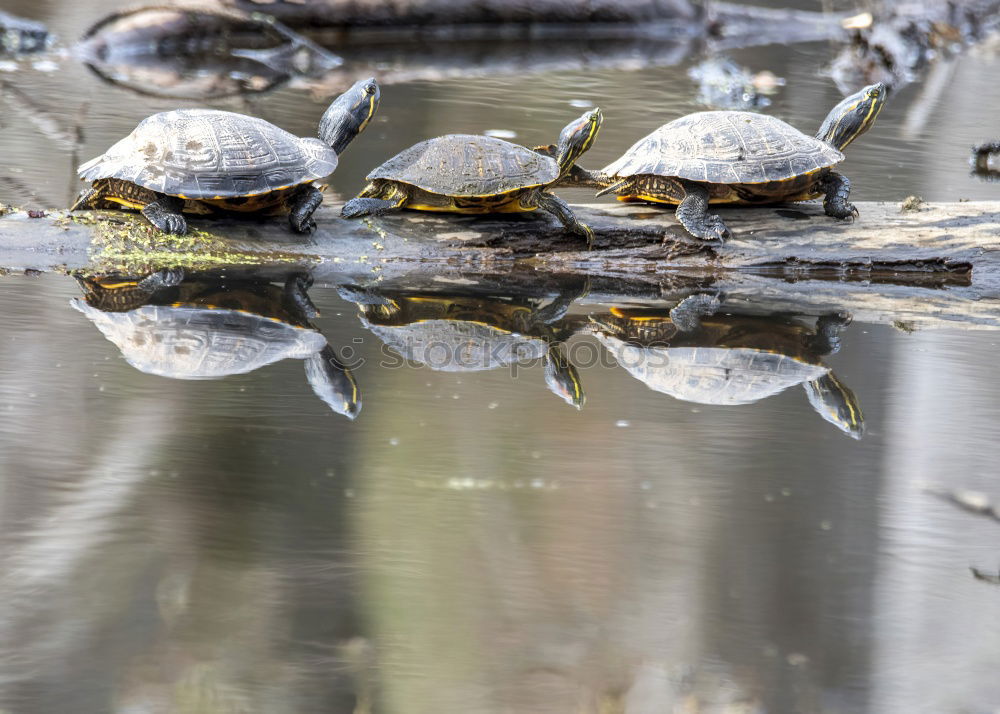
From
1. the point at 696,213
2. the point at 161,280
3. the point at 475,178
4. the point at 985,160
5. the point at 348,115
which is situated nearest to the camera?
the point at 161,280

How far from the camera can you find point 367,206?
5.14 meters

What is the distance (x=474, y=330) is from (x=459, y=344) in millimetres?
185

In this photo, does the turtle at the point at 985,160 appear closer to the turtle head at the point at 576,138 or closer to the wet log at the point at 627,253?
the wet log at the point at 627,253

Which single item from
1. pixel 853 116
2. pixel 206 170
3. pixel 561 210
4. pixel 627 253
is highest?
pixel 853 116

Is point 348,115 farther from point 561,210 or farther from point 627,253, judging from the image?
point 627,253

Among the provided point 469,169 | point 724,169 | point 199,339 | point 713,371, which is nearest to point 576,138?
point 469,169

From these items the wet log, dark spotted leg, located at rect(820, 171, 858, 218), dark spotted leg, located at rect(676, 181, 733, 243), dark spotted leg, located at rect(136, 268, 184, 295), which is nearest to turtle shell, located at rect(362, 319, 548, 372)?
the wet log

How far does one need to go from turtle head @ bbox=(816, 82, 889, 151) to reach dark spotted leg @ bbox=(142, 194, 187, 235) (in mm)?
3050

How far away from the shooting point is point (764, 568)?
2.78 m

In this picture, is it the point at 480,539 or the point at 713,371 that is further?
the point at 713,371

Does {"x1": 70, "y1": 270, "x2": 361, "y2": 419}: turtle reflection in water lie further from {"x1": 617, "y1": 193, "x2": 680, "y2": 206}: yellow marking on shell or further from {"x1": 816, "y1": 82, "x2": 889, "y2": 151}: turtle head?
{"x1": 816, "y1": 82, "x2": 889, "y2": 151}: turtle head

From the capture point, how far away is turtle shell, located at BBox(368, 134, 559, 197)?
16.2 ft

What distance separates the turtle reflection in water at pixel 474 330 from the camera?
13.5 feet

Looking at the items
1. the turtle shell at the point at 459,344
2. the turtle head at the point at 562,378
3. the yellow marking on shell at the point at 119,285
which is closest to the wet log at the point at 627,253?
the yellow marking on shell at the point at 119,285
